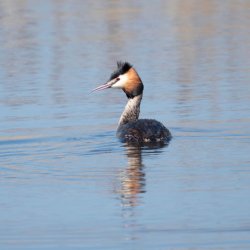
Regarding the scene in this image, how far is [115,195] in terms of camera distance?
9445 millimetres

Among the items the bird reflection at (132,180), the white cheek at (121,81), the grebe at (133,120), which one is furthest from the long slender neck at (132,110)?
the bird reflection at (132,180)

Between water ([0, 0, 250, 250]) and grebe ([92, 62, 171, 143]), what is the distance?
193 mm

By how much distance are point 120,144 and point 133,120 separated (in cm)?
110

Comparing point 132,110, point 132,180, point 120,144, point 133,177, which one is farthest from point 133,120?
Answer: point 132,180

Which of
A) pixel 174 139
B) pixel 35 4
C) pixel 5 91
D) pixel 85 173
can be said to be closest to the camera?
pixel 85 173

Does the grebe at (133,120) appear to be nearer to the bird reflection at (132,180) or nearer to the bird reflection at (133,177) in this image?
the bird reflection at (133,177)

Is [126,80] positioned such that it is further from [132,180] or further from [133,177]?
[132,180]

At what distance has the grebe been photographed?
12.2m

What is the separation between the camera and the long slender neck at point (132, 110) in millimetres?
13487

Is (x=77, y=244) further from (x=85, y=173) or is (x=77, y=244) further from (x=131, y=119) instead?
(x=131, y=119)

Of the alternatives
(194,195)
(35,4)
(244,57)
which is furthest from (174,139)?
(35,4)

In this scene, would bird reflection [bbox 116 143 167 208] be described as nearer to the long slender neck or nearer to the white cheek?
the long slender neck

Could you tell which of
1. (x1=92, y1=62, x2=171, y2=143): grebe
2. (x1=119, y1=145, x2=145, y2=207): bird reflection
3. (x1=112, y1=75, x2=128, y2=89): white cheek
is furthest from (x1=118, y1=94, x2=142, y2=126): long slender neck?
(x1=119, y1=145, x2=145, y2=207): bird reflection

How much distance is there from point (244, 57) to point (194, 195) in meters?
10.2
